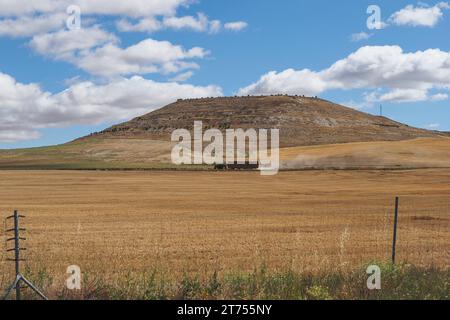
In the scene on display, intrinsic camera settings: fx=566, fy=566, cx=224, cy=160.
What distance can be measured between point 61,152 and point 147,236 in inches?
5166

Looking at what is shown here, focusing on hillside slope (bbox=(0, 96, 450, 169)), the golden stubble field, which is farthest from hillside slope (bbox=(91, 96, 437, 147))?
the golden stubble field

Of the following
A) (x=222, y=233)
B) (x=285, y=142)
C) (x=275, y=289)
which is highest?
(x=285, y=142)

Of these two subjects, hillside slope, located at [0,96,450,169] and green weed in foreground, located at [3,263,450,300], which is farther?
hillside slope, located at [0,96,450,169]

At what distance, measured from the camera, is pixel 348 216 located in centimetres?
2952

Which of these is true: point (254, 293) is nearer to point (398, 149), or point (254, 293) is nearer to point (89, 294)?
point (89, 294)

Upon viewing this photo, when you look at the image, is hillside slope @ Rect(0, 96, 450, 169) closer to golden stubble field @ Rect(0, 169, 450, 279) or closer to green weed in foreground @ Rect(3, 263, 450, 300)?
golden stubble field @ Rect(0, 169, 450, 279)

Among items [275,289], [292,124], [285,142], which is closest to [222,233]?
[275,289]

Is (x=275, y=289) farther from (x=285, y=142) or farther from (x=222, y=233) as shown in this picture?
(x=285, y=142)

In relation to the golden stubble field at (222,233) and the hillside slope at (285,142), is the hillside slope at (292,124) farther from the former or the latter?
the golden stubble field at (222,233)

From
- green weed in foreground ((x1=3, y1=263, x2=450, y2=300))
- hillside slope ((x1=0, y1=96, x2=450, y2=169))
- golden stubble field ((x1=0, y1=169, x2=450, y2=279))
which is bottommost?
golden stubble field ((x1=0, y1=169, x2=450, y2=279))

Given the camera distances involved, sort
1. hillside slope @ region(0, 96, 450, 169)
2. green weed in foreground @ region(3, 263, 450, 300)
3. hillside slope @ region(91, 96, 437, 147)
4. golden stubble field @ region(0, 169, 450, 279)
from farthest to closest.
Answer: hillside slope @ region(91, 96, 437, 147) < hillside slope @ region(0, 96, 450, 169) < golden stubble field @ region(0, 169, 450, 279) < green weed in foreground @ region(3, 263, 450, 300)
